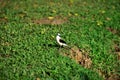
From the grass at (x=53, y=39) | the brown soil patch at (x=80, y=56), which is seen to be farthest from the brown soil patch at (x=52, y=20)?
the brown soil patch at (x=80, y=56)

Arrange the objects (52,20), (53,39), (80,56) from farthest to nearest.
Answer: (52,20), (53,39), (80,56)

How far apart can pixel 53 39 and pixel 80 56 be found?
105 centimetres

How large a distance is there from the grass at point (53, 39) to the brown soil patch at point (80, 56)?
169mm

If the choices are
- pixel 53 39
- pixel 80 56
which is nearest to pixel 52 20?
pixel 53 39

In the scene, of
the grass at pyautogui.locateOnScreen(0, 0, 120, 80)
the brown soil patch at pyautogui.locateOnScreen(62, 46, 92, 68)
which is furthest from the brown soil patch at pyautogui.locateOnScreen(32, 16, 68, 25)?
the brown soil patch at pyautogui.locateOnScreen(62, 46, 92, 68)

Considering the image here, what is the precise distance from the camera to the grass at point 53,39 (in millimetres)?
5930

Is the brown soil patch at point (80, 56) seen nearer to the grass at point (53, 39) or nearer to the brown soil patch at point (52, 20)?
the grass at point (53, 39)

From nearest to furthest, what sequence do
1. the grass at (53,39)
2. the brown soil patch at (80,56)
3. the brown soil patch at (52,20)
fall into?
the grass at (53,39), the brown soil patch at (80,56), the brown soil patch at (52,20)

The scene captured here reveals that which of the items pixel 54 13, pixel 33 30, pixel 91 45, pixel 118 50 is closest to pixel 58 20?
pixel 54 13

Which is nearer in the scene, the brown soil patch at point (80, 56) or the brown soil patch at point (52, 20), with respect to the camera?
the brown soil patch at point (80, 56)

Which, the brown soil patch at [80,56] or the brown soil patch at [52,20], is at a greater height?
the brown soil patch at [52,20]

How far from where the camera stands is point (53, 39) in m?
7.14

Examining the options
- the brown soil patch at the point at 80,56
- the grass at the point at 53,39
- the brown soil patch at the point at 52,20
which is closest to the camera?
the grass at the point at 53,39

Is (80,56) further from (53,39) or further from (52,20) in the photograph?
(52,20)
